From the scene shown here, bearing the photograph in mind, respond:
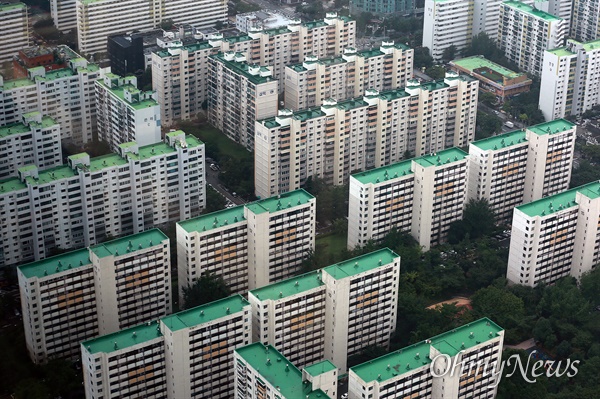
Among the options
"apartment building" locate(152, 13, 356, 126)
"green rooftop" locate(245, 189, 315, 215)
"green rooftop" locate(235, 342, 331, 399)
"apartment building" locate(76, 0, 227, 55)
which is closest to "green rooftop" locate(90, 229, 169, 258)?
"green rooftop" locate(245, 189, 315, 215)

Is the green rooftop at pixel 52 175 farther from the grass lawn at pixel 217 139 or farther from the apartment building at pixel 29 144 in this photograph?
the grass lawn at pixel 217 139

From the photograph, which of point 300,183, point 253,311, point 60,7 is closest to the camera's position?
point 253,311

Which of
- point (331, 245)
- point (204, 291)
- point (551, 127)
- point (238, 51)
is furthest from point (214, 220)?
point (238, 51)

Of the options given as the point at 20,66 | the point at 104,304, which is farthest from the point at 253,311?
the point at 20,66

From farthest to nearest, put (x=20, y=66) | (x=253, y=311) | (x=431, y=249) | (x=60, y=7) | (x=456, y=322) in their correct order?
(x=60, y=7) < (x=20, y=66) < (x=431, y=249) < (x=456, y=322) < (x=253, y=311)

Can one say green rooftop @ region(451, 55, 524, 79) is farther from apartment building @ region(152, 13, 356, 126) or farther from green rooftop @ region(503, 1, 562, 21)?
apartment building @ region(152, 13, 356, 126)

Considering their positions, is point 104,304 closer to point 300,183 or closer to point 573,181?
point 300,183

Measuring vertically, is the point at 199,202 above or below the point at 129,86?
below
